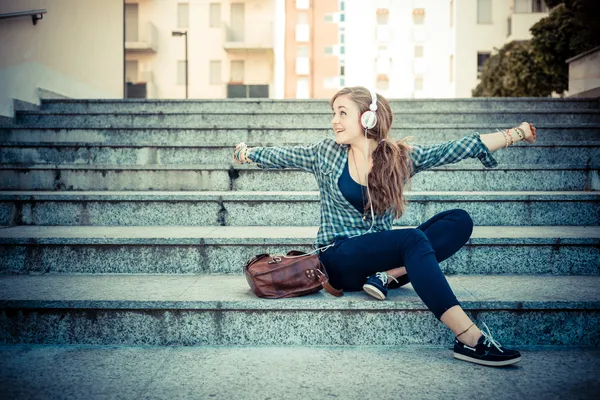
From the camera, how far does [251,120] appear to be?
5.74 m

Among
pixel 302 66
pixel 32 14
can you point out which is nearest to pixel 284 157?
pixel 32 14

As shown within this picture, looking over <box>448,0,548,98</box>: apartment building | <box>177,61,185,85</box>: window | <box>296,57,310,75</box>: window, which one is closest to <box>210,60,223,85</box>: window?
<box>177,61,185,85</box>: window

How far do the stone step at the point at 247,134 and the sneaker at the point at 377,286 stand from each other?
2545 millimetres

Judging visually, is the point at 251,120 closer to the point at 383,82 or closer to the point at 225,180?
the point at 225,180

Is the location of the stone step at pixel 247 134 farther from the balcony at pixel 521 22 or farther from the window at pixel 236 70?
the balcony at pixel 521 22

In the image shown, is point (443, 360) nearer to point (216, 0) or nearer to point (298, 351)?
point (298, 351)

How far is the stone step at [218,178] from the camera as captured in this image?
4172 millimetres

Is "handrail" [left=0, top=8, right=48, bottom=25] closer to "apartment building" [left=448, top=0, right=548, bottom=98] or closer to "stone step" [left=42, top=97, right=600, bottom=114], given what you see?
"stone step" [left=42, top=97, right=600, bottom=114]

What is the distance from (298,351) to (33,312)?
139 cm

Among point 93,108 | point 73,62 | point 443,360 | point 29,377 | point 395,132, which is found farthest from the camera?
point 73,62

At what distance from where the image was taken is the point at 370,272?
8.47 ft

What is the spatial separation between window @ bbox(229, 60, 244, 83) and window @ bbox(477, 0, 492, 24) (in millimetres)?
11371

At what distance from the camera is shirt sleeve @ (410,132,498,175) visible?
8.35 ft

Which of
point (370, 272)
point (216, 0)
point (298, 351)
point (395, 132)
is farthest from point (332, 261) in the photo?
point (216, 0)
